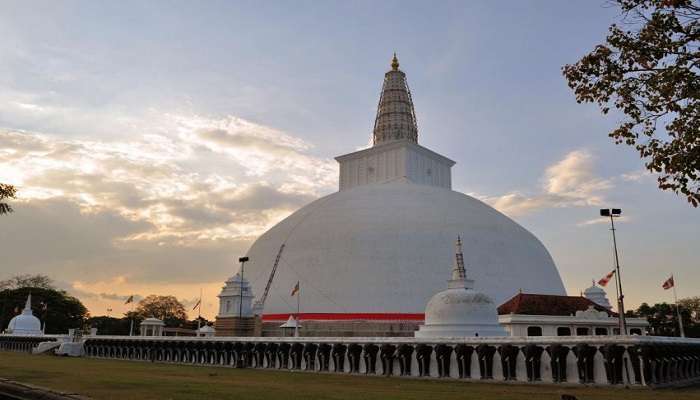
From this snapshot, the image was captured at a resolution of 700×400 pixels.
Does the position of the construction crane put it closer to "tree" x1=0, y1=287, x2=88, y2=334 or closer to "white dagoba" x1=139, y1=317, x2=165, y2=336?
"white dagoba" x1=139, y1=317, x2=165, y2=336

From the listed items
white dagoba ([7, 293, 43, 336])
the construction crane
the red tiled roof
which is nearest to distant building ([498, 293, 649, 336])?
the red tiled roof

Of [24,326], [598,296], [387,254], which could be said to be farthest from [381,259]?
[24,326]

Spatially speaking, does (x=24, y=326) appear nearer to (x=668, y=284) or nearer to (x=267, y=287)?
(x=267, y=287)

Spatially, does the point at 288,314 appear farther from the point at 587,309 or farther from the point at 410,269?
the point at 587,309

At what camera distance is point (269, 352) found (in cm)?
4534

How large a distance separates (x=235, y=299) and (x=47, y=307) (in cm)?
6310

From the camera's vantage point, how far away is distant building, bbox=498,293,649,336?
1737 inches

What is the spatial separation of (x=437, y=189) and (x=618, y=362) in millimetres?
39083

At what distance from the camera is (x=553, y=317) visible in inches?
1764

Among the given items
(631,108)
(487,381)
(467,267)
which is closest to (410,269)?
(467,267)

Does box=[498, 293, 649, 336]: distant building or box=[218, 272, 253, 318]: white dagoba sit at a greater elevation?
box=[218, 272, 253, 318]: white dagoba

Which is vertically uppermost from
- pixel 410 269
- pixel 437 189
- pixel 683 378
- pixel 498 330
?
pixel 437 189

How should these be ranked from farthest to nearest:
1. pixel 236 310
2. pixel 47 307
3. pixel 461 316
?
pixel 47 307
pixel 236 310
pixel 461 316

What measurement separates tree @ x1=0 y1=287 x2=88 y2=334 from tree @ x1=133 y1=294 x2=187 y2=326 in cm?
1188
